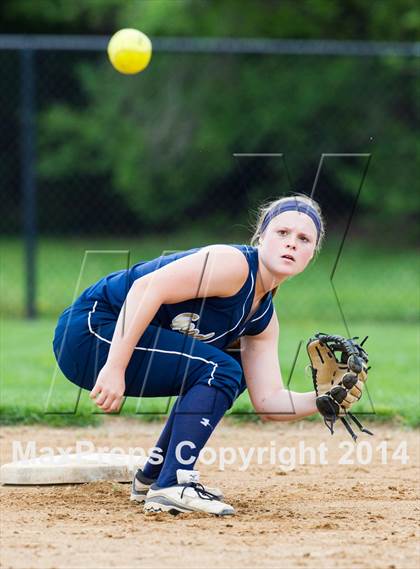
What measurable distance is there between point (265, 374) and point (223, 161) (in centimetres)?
898

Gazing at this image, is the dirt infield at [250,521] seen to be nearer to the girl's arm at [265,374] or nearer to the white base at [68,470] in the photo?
the white base at [68,470]

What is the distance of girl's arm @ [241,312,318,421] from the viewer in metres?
3.98

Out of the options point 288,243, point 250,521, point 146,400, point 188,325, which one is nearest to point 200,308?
point 188,325

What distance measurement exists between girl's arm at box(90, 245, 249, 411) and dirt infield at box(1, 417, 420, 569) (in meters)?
0.45

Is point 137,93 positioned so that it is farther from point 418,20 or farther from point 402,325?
point 402,325

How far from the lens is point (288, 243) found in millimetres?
3719

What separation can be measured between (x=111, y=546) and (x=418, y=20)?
11956 millimetres

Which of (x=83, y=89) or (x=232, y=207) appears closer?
(x=232, y=207)

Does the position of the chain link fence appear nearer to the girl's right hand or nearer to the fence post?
the fence post

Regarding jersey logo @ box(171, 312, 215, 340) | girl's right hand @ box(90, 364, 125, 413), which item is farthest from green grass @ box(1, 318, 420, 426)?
girl's right hand @ box(90, 364, 125, 413)

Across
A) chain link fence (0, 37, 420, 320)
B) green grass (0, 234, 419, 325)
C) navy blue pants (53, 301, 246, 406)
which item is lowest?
navy blue pants (53, 301, 246, 406)

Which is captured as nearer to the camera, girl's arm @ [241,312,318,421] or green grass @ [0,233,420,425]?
girl's arm @ [241,312,318,421]

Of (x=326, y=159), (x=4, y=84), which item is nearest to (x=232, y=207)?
(x=326, y=159)

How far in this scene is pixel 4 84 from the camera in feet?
45.0
